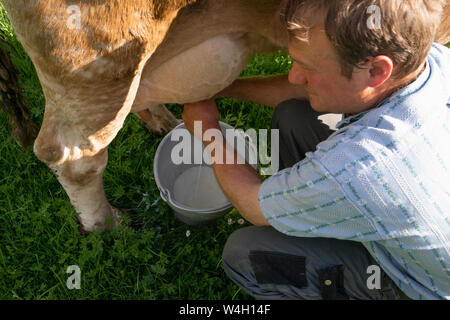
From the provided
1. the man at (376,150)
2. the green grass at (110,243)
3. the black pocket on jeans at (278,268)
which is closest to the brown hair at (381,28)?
the man at (376,150)

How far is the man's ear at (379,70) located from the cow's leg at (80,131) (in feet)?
2.52

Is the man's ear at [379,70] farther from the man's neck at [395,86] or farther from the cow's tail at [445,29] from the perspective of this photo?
the cow's tail at [445,29]

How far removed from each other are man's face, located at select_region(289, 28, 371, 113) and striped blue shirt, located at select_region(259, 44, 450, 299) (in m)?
0.07

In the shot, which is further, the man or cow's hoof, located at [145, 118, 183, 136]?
cow's hoof, located at [145, 118, 183, 136]

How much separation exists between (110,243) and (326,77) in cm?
138

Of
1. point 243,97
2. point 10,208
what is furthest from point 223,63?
point 10,208

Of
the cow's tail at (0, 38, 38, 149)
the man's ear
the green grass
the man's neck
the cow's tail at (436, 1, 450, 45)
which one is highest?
the man's ear

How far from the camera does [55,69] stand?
138cm

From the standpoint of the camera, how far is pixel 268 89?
6.93 feet

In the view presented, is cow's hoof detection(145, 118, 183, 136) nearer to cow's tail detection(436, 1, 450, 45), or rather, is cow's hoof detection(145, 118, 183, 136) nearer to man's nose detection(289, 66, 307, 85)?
man's nose detection(289, 66, 307, 85)

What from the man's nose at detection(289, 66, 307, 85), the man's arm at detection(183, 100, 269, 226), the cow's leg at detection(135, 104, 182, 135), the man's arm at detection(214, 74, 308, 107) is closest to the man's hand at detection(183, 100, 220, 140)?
the man's arm at detection(183, 100, 269, 226)

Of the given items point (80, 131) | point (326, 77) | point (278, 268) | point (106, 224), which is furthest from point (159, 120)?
point (326, 77)

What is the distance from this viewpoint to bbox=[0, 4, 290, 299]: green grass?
2.11 meters

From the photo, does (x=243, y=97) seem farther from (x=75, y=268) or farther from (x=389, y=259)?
(x=75, y=268)
